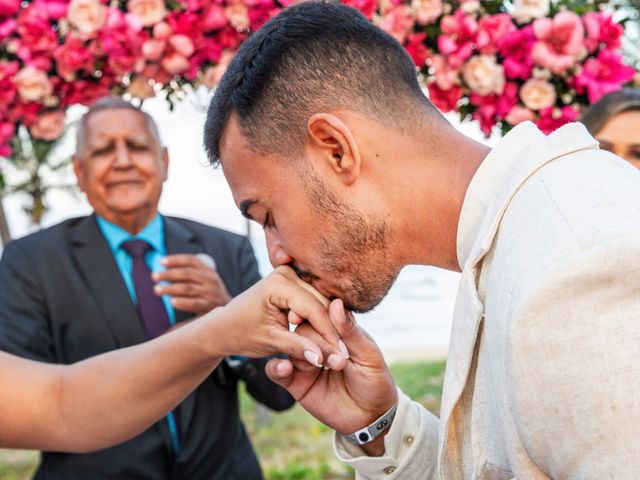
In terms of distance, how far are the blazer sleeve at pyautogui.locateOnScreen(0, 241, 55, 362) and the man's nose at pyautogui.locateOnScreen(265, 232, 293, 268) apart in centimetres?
166

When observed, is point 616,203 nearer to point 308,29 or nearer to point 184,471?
point 308,29

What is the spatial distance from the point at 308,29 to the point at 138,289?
198 centimetres

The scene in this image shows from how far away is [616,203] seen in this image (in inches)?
59.7

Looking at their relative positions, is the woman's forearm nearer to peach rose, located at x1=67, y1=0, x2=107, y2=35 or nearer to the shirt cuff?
the shirt cuff

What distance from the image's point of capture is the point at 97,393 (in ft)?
8.58

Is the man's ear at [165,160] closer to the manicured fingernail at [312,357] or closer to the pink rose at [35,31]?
the pink rose at [35,31]

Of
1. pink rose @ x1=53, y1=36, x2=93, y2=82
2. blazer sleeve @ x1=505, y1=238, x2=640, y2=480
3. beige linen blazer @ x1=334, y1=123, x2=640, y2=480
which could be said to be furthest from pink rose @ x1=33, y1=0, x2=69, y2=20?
blazer sleeve @ x1=505, y1=238, x2=640, y2=480

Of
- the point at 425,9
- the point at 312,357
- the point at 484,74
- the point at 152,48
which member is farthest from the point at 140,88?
the point at 312,357

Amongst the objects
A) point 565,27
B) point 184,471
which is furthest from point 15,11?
point 565,27

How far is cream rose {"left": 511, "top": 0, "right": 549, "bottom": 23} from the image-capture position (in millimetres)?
3559

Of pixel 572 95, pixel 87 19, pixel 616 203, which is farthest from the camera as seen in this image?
pixel 572 95

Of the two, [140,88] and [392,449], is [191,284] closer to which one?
[140,88]

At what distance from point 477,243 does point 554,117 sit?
86.2 inches

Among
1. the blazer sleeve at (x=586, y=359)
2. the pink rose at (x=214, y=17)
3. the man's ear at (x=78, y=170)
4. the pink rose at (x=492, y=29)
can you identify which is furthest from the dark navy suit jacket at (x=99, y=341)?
the blazer sleeve at (x=586, y=359)
